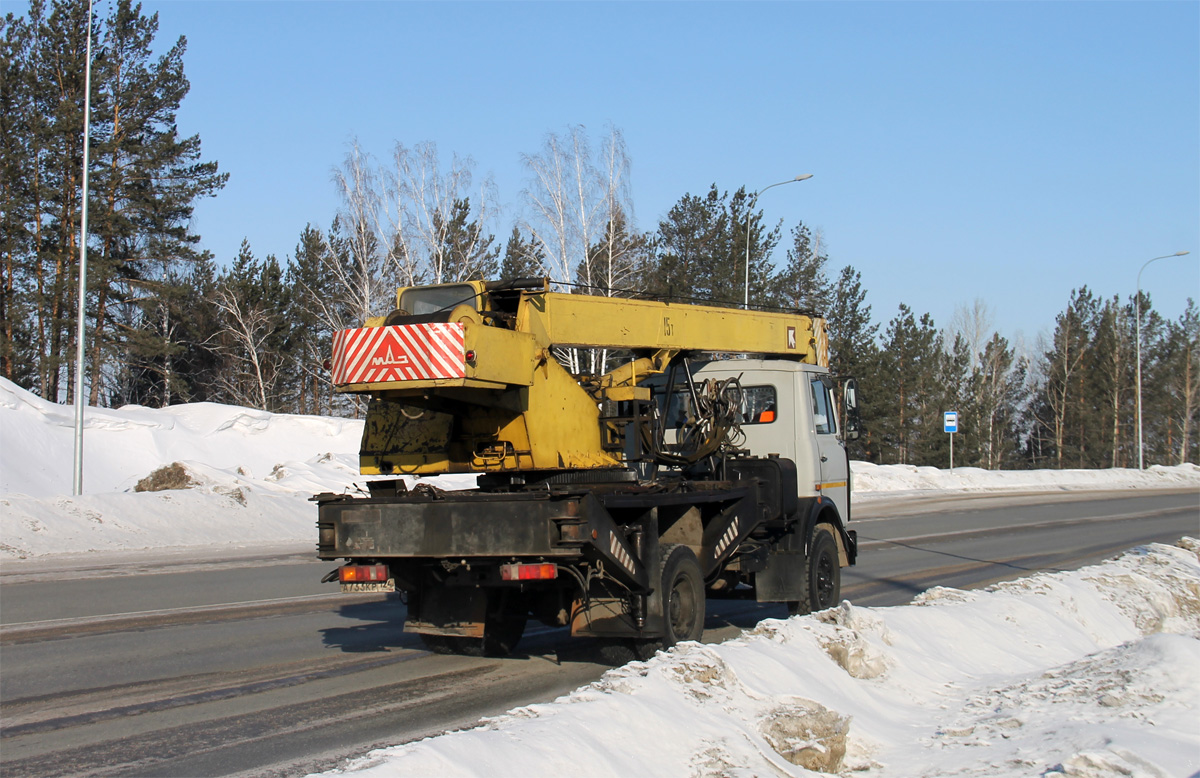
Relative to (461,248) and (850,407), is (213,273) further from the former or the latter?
(850,407)

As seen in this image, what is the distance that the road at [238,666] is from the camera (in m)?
6.42

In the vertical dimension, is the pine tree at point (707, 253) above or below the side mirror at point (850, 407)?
above

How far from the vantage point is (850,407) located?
11359 millimetres

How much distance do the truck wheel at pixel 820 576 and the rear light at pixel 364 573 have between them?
426 centimetres

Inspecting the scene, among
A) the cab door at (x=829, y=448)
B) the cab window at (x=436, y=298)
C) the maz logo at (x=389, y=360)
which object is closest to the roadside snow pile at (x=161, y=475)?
the cab door at (x=829, y=448)

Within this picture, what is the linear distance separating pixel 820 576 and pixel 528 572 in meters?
4.47

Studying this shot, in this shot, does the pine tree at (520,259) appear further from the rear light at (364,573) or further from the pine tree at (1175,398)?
the pine tree at (1175,398)

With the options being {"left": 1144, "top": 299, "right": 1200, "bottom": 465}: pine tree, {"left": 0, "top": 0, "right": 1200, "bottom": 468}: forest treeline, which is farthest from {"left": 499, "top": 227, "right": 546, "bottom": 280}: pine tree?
{"left": 1144, "top": 299, "right": 1200, "bottom": 465}: pine tree

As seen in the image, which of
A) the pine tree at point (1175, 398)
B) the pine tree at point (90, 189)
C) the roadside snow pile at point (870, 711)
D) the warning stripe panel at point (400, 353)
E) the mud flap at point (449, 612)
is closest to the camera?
the roadside snow pile at point (870, 711)

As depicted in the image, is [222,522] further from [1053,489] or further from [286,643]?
[1053,489]

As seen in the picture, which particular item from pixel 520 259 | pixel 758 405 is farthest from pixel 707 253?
pixel 758 405

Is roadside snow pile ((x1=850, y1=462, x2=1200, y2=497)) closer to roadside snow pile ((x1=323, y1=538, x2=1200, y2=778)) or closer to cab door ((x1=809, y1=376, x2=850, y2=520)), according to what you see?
cab door ((x1=809, y1=376, x2=850, y2=520))

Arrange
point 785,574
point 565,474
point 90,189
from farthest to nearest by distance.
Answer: point 90,189 → point 785,574 → point 565,474

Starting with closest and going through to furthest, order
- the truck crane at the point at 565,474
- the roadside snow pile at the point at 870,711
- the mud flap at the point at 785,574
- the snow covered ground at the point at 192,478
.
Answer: the roadside snow pile at the point at 870,711, the truck crane at the point at 565,474, the mud flap at the point at 785,574, the snow covered ground at the point at 192,478
